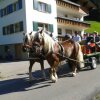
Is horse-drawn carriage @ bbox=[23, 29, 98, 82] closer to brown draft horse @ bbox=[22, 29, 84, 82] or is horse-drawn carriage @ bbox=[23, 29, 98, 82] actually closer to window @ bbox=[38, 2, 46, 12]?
brown draft horse @ bbox=[22, 29, 84, 82]

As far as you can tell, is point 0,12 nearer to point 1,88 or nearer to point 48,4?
point 48,4

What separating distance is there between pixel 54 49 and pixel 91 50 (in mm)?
5122

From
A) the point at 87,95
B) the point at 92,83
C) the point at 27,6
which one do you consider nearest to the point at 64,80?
the point at 92,83

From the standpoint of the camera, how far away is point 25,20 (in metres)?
36.4

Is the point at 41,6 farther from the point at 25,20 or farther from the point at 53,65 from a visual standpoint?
the point at 53,65

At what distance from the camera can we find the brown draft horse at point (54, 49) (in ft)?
37.1

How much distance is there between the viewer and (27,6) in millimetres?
36500

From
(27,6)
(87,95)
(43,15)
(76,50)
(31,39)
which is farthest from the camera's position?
(43,15)

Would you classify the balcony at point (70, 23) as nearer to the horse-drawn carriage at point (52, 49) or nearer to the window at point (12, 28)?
the window at point (12, 28)

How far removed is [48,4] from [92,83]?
29.1 meters

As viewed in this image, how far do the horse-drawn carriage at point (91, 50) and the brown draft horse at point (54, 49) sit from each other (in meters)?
1.46

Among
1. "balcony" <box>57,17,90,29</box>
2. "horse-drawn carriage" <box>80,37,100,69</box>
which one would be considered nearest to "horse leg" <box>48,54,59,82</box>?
"horse-drawn carriage" <box>80,37,100,69</box>

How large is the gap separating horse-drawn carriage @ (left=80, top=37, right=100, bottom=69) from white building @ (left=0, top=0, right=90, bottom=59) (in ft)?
63.1

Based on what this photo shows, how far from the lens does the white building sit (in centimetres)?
3684
